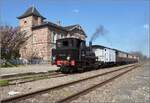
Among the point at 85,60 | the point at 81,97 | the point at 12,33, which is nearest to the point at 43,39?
the point at 12,33

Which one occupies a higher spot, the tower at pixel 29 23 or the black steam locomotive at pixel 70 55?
the tower at pixel 29 23

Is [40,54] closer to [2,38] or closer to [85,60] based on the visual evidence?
[2,38]

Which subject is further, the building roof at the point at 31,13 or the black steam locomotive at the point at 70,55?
the building roof at the point at 31,13

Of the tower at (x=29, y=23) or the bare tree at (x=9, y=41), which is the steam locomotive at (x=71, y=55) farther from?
the tower at (x=29, y=23)

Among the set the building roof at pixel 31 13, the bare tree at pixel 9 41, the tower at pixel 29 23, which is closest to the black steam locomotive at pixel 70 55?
the bare tree at pixel 9 41

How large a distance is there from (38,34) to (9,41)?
14398mm

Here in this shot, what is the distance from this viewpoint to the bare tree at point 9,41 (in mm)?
34994

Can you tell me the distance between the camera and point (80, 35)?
61.4 metres

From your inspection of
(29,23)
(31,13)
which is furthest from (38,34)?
(31,13)

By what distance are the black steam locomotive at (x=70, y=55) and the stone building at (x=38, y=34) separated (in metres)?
25.1

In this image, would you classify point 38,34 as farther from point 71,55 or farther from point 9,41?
point 71,55

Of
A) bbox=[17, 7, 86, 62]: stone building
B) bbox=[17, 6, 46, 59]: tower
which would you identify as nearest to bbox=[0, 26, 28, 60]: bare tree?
bbox=[17, 7, 86, 62]: stone building

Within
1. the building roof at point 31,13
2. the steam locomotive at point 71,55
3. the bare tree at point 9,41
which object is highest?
the building roof at point 31,13

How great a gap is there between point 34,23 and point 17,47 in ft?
Result: 52.2
